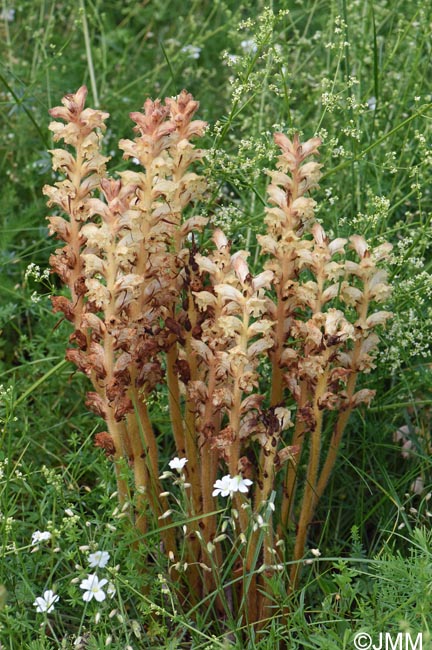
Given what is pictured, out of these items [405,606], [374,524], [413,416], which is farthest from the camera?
[413,416]

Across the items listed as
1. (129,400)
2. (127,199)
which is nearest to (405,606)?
(129,400)

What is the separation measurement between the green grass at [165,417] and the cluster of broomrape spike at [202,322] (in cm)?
16

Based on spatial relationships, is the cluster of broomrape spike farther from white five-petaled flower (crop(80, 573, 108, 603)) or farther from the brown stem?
white five-petaled flower (crop(80, 573, 108, 603))

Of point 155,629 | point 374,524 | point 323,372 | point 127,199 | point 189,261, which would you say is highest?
point 127,199

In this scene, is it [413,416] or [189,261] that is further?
[413,416]

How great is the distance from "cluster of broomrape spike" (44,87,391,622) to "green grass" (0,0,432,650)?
16 centimetres

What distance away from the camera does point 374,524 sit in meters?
2.98

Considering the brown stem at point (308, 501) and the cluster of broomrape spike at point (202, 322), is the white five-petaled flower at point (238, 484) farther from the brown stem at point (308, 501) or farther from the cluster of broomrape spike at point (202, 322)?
the brown stem at point (308, 501)

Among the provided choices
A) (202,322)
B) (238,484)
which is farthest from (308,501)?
(202,322)

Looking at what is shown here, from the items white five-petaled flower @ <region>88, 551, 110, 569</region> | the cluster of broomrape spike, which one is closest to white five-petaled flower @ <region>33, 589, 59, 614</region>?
white five-petaled flower @ <region>88, 551, 110, 569</region>

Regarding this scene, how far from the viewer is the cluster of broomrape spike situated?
228 cm

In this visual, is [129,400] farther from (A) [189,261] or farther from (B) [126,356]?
(A) [189,261]

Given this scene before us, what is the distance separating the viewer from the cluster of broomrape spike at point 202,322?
2.28 m

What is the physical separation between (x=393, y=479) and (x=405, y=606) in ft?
2.75
